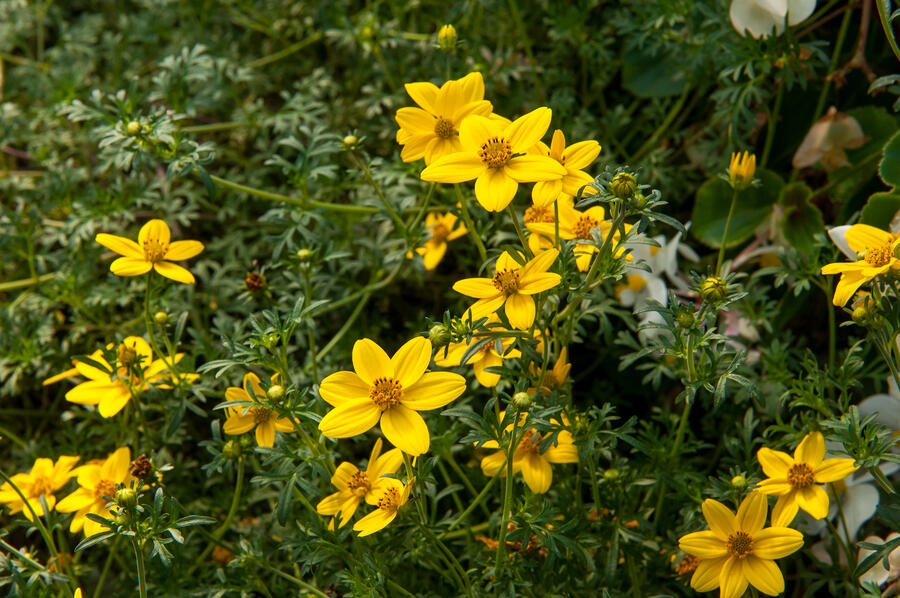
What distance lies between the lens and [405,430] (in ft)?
3.26

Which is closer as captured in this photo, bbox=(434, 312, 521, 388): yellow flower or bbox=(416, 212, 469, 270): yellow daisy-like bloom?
bbox=(434, 312, 521, 388): yellow flower

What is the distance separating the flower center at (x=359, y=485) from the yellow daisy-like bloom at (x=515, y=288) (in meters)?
0.28

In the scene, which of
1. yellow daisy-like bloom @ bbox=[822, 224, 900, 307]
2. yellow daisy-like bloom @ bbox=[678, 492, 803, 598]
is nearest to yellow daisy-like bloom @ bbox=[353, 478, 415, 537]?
yellow daisy-like bloom @ bbox=[678, 492, 803, 598]

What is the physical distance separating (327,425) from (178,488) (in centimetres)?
63

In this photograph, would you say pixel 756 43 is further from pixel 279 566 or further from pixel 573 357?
pixel 279 566

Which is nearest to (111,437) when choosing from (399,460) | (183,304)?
(183,304)

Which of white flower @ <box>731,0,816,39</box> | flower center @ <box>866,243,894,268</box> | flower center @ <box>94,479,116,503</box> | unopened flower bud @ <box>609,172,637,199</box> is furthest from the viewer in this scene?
white flower @ <box>731,0,816,39</box>

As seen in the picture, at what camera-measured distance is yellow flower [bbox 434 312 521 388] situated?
3.46 ft

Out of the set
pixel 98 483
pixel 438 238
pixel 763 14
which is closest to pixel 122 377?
pixel 98 483

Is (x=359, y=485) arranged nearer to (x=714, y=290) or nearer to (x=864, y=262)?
(x=714, y=290)

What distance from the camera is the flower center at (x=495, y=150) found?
1024mm

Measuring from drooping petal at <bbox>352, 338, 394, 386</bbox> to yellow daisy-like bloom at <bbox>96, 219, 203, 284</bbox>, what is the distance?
0.36m

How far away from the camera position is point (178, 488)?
4.83 ft

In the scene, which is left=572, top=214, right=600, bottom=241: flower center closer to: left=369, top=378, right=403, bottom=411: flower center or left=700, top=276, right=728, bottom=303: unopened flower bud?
left=700, top=276, right=728, bottom=303: unopened flower bud
